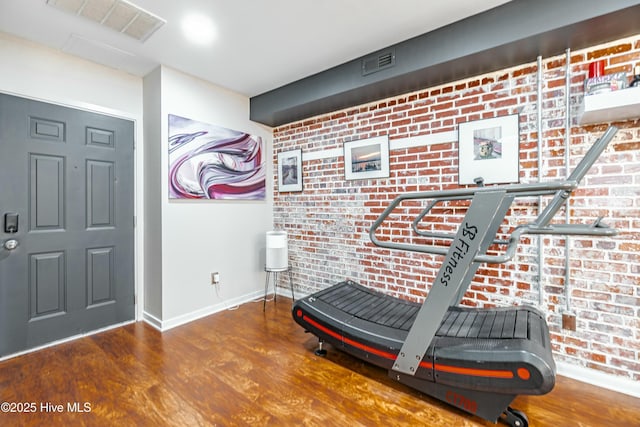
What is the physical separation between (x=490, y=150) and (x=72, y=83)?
12.8 ft

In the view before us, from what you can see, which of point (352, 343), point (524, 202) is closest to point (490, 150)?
point (524, 202)

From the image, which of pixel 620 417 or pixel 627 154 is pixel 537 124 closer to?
pixel 627 154

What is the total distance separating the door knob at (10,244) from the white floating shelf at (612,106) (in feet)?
14.7

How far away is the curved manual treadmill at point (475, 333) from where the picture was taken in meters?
1.50

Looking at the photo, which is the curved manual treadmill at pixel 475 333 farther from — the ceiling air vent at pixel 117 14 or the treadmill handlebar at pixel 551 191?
the ceiling air vent at pixel 117 14

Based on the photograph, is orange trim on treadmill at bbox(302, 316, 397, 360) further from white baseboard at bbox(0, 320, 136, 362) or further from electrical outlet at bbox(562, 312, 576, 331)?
white baseboard at bbox(0, 320, 136, 362)

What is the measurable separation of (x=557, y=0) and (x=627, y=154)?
1.13 m

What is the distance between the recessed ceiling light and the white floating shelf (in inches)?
110

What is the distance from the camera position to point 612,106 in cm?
178

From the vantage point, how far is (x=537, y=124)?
223cm

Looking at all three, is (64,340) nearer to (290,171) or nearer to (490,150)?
(290,171)

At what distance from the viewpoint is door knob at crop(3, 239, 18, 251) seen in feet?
7.84

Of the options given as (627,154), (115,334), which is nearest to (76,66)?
(115,334)

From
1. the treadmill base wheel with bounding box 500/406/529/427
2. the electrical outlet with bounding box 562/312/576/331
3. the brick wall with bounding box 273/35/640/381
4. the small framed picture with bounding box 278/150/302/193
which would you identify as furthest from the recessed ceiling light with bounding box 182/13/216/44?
the electrical outlet with bounding box 562/312/576/331
